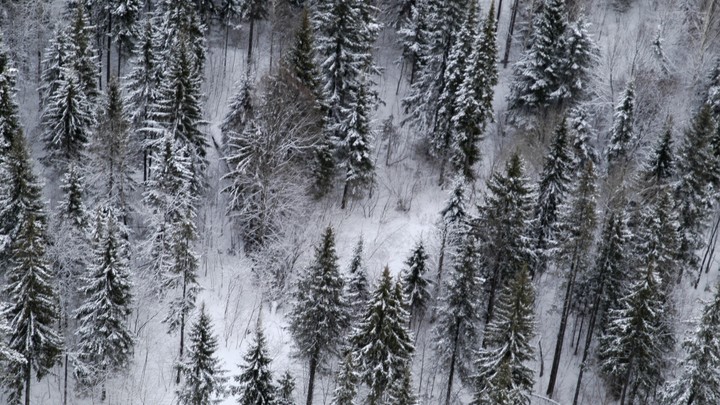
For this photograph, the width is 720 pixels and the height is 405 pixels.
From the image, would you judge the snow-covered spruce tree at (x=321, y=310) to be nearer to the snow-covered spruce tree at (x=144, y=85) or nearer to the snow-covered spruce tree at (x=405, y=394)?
the snow-covered spruce tree at (x=405, y=394)

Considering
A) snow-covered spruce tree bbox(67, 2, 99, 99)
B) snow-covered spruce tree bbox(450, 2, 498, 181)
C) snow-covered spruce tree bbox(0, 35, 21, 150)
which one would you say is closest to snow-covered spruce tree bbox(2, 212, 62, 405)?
snow-covered spruce tree bbox(0, 35, 21, 150)

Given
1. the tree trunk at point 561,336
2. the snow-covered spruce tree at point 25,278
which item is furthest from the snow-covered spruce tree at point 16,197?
the tree trunk at point 561,336

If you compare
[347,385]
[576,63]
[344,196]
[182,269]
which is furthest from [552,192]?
[182,269]

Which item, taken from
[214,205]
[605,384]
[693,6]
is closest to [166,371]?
[214,205]

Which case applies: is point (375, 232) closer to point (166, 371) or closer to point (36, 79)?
point (166, 371)

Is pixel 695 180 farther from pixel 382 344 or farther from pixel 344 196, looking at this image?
pixel 382 344

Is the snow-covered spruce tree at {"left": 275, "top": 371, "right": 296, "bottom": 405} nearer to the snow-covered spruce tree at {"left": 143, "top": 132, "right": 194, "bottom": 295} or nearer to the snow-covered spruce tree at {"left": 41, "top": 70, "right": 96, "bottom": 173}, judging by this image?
the snow-covered spruce tree at {"left": 143, "top": 132, "right": 194, "bottom": 295}
